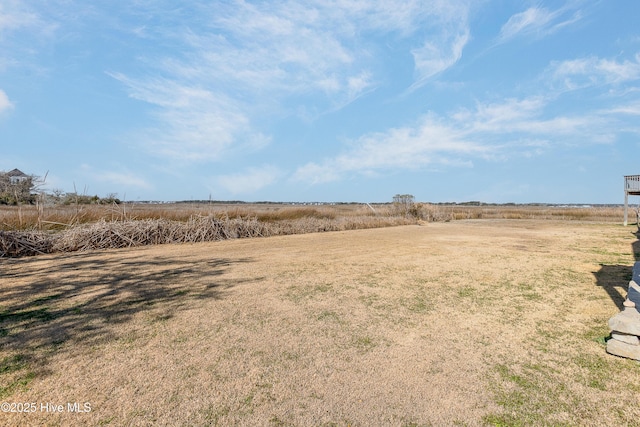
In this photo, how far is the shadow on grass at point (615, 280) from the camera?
15.2ft

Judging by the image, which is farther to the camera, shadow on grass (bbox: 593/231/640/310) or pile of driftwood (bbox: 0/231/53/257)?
pile of driftwood (bbox: 0/231/53/257)

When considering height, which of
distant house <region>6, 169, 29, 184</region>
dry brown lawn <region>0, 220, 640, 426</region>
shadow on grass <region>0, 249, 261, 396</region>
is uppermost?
distant house <region>6, 169, 29, 184</region>

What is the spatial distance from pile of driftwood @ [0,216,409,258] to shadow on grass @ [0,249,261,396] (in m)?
1.04

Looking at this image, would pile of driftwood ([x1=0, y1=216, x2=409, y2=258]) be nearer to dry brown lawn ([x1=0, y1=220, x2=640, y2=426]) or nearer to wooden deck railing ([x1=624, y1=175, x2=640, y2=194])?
dry brown lawn ([x1=0, y1=220, x2=640, y2=426])

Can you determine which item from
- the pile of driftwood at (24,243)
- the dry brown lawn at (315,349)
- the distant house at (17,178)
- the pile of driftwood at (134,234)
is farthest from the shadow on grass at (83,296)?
the distant house at (17,178)

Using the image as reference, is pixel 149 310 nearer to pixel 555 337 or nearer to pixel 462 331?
pixel 462 331

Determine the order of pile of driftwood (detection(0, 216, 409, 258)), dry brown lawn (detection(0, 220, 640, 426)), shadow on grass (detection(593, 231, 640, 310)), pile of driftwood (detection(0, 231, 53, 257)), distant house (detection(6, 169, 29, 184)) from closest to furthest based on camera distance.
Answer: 1. dry brown lawn (detection(0, 220, 640, 426))
2. shadow on grass (detection(593, 231, 640, 310))
3. pile of driftwood (detection(0, 231, 53, 257))
4. pile of driftwood (detection(0, 216, 409, 258))
5. distant house (detection(6, 169, 29, 184))

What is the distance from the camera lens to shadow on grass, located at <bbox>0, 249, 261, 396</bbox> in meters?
3.08

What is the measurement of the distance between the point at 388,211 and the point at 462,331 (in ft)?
69.7

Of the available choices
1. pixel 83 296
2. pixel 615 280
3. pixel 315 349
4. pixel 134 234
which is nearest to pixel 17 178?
pixel 134 234

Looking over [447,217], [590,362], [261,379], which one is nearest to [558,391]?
[590,362]

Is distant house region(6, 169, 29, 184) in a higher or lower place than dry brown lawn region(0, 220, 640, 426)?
higher

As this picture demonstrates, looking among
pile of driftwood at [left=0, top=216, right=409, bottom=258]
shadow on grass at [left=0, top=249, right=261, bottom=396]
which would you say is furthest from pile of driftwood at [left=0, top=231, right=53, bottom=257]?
shadow on grass at [left=0, top=249, right=261, bottom=396]

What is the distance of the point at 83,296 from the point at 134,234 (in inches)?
266
